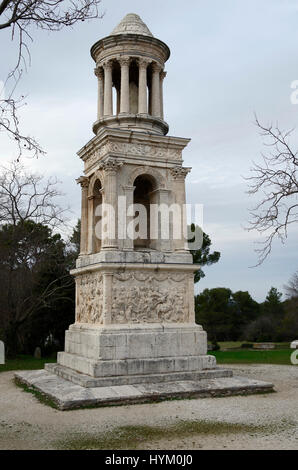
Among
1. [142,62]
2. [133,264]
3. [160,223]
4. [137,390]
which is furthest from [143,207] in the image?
[137,390]

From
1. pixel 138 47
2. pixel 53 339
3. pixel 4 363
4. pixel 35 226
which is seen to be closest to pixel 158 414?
pixel 138 47

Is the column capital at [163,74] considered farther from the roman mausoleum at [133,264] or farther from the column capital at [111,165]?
the column capital at [111,165]

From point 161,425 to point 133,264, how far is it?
4751 mm

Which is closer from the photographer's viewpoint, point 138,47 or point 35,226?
point 138,47

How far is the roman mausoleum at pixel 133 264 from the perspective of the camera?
1068 centimetres

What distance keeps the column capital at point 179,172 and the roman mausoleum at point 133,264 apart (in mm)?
30

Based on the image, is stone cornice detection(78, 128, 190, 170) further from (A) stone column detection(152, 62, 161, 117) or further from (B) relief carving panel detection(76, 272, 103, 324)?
(B) relief carving panel detection(76, 272, 103, 324)

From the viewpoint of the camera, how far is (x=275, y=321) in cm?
4584

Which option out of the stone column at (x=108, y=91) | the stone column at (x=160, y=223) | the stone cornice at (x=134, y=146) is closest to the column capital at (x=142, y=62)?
the stone column at (x=108, y=91)

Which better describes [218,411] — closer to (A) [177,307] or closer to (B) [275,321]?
(A) [177,307]

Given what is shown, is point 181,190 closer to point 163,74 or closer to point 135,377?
point 163,74

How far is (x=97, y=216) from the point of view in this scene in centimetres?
1396

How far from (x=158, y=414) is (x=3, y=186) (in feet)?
48.9

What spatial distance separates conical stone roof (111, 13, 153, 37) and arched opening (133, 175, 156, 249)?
469 centimetres
